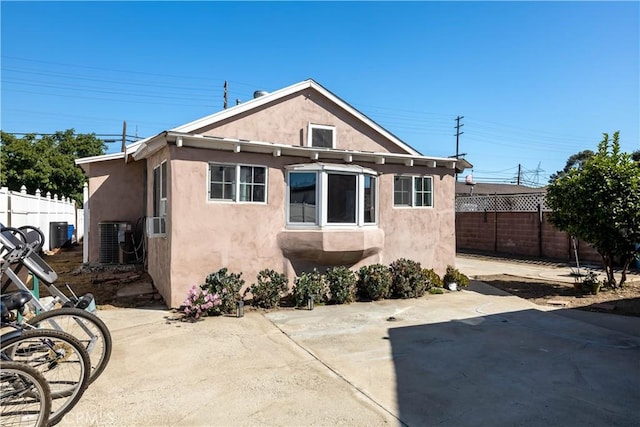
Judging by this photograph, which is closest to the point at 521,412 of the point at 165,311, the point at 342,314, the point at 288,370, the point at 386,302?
the point at 288,370

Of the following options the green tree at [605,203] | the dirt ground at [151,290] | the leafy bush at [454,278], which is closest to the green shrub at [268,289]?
the dirt ground at [151,290]

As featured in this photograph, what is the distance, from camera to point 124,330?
20.3 feet

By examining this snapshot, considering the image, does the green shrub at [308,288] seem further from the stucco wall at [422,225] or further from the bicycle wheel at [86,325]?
the bicycle wheel at [86,325]

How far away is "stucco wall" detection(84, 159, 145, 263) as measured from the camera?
1079 centimetres

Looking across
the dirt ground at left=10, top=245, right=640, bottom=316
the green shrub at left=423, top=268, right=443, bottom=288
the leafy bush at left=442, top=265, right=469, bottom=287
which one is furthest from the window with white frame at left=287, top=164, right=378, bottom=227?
the dirt ground at left=10, top=245, right=640, bottom=316

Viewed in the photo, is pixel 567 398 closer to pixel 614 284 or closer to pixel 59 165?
pixel 614 284

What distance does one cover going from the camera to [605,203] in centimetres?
899

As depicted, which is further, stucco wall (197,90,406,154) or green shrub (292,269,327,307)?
stucco wall (197,90,406,154)

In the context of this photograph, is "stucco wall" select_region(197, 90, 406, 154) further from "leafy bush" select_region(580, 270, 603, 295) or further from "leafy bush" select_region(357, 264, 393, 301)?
"leafy bush" select_region(580, 270, 603, 295)

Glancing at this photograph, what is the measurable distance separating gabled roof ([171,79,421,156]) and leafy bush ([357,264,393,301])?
355 centimetres

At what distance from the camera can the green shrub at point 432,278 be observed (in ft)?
31.9

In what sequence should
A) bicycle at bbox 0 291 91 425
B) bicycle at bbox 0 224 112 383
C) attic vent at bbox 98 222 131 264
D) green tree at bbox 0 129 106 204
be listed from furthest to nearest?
green tree at bbox 0 129 106 204, attic vent at bbox 98 222 131 264, bicycle at bbox 0 224 112 383, bicycle at bbox 0 291 91 425

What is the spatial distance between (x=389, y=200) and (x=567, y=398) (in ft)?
20.5

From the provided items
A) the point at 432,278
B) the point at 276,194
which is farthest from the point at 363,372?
the point at 432,278
